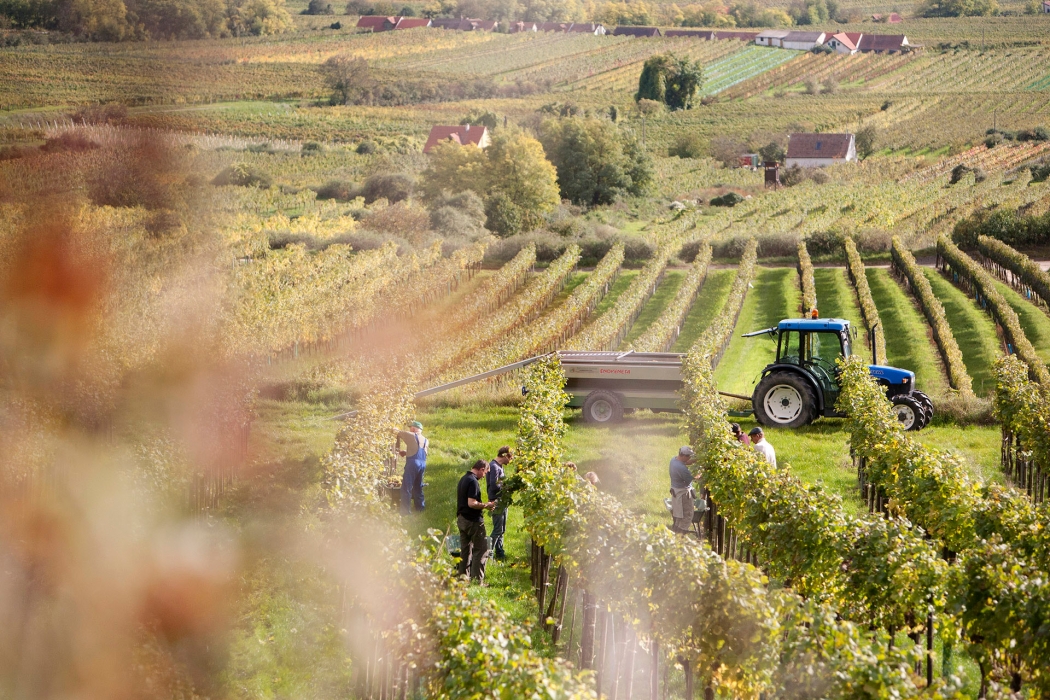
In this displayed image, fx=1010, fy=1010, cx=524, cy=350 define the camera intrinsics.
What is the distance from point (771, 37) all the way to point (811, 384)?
123059mm

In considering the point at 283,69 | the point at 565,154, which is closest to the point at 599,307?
the point at 565,154

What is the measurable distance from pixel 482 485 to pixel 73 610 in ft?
21.9

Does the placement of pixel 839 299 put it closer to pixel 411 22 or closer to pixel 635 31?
pixel 411 22

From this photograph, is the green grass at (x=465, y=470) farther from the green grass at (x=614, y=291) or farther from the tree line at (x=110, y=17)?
the tree line at (x=110, y=17)

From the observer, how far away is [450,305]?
34000mm

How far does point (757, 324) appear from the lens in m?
31.6

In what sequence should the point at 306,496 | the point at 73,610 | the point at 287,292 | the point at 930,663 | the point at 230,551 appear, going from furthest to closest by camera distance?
the point at 287,292
the point at 306,496
the point at 230,551
the point at 73,610
the point at 930,663

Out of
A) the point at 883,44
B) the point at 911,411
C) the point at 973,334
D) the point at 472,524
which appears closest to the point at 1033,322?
the point at 973,334

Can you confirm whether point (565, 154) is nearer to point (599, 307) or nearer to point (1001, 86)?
point (599, 307)

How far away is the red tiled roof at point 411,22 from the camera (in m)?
93.1

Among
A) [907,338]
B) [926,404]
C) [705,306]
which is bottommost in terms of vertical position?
[926,404]

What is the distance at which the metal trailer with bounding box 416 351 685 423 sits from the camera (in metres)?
19.9

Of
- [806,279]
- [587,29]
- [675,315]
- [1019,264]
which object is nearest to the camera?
[675,315]

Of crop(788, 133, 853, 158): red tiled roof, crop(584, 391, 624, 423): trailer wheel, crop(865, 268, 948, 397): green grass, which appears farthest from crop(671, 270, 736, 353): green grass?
crop(788, 133, 853, 158): red tiled roof
